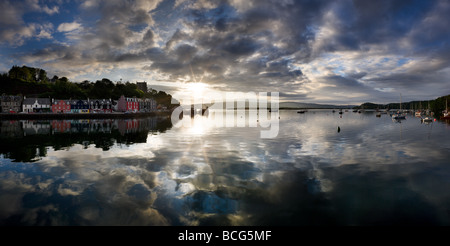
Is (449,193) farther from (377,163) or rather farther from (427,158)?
(427,158)

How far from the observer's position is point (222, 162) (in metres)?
26.0

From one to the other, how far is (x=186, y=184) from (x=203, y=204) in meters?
4.28

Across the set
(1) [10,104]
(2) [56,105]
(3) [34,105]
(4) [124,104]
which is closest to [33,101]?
(3) [34,105]

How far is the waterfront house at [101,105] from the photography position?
153575 mm

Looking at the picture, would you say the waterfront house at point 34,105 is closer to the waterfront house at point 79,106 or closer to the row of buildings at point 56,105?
the row of buildings at point 56,105

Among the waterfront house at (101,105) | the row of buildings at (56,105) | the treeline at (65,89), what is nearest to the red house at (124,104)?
the row of buildings at (56,105)

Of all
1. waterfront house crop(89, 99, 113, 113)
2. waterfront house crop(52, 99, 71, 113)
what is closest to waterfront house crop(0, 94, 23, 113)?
waterfront house crop(52, 99, 71, 113)

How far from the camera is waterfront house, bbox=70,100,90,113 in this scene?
150 meters

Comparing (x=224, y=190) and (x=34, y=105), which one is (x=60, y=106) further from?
(x=224, y=190)

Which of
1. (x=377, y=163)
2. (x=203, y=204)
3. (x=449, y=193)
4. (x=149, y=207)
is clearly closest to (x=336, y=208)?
(x=203, y=204)

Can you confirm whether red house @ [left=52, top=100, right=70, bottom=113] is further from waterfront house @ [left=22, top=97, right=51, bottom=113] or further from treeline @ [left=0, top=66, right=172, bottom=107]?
treeline @ [left=0, top=66, right=172, bottom=107]

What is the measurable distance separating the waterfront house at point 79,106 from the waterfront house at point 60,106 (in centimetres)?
A: 229

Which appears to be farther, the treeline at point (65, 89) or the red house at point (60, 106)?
the treeline at point (65, 89)

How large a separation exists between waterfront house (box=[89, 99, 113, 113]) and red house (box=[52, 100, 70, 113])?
14.2 m
